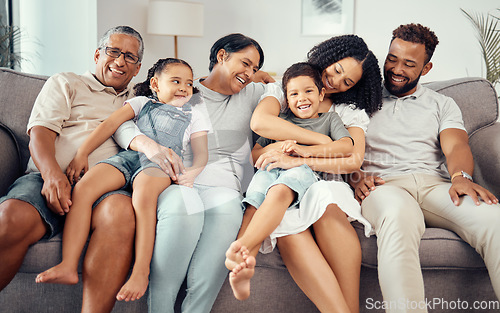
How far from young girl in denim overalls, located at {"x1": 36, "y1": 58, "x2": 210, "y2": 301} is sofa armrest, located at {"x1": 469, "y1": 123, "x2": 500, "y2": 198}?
1.05 metres

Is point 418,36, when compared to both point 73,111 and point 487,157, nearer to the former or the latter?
point 487,157

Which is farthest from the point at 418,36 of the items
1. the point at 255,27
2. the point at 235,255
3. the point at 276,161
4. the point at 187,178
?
the point at 255,27


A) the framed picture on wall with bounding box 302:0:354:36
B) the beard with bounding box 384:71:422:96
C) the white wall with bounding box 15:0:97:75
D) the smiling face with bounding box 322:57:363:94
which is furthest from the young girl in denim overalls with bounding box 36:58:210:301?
the framed picture on wall with bounding box 302:0:354:36

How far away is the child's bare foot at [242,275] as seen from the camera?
1.19 metres

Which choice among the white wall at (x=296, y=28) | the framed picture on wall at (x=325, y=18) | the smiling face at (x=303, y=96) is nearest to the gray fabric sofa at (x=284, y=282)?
the smiling face at (x=303, y=96)

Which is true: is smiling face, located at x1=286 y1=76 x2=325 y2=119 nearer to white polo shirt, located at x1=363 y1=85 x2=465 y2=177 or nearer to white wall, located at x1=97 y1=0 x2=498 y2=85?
white polo shirt, located at x1=363 y1=85 x2=465 y2=177

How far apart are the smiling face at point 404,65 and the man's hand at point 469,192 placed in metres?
0.48

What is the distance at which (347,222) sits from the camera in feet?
4.64

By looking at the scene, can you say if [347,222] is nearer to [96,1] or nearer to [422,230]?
[422,230]

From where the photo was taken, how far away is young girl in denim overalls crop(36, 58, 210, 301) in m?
1.26

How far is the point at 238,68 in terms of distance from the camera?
170cm

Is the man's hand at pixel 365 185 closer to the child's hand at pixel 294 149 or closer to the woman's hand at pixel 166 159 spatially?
the child's hand at pixel 294 149

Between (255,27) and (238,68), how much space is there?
8.70ft

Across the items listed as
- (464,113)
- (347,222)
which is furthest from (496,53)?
(347,222)
